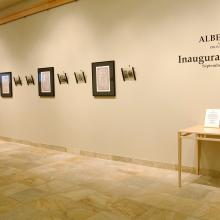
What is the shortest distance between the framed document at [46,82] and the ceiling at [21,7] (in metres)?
1.20

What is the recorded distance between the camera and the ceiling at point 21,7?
5.64m

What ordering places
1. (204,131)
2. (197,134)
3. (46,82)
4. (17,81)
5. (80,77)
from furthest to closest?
(17,81) < (46,82) < (80,77) < (197,134) < (204,131)

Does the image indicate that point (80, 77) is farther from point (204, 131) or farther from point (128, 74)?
point (204, 131)

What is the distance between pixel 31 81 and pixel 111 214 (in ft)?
13.6

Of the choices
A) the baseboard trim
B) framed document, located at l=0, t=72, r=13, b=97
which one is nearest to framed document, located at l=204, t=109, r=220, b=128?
the baseboard trim

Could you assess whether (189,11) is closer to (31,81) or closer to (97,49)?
(97,49)

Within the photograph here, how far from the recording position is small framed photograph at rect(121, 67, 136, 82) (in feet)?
15.1

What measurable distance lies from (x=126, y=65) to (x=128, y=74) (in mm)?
149

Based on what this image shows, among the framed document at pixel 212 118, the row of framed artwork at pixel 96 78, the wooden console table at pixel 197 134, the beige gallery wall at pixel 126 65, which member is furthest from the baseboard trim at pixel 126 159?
the row of framed artwork at pixel 96 78

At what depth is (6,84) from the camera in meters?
6.98

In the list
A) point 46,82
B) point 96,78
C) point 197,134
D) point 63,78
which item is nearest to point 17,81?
point 46,82

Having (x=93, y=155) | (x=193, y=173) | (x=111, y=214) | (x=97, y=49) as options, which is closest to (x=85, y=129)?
(x=93, y=155)

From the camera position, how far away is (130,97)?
15.5 ft

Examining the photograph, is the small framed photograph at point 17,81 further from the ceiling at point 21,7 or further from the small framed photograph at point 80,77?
the small framed photograph at point 80,77
